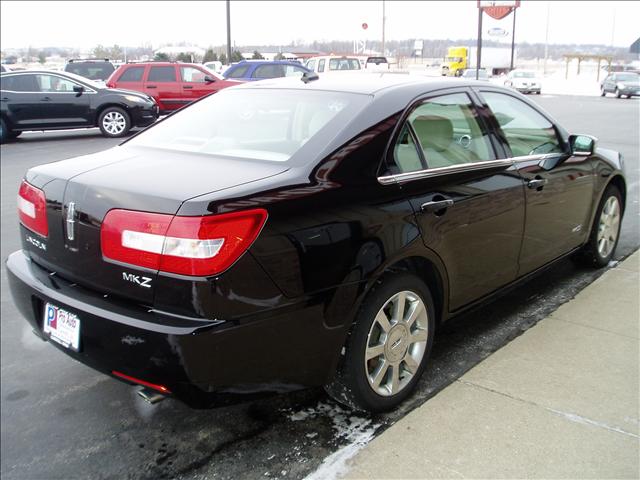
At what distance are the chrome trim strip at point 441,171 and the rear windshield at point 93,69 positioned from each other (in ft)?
71.2

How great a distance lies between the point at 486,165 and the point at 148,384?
85.2 inches

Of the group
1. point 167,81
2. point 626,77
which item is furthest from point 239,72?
point 626,77

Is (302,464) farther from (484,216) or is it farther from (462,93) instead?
(462,93)

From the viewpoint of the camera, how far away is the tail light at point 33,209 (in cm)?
285

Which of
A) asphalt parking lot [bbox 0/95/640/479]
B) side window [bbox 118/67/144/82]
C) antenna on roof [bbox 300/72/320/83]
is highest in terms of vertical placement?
side window [bbox 118/67/144/82]

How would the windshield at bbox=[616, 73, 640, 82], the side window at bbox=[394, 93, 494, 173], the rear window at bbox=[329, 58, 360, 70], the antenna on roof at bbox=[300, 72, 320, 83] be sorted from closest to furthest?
the side window at bbox=[394, 93, 494, 173] → the antenna on roof at bbox=[300, 72, 320, 83] → the rear window at bbox=[329, 58, 360, 70] → the windshield at bbox=[616, 73, 640, 82]

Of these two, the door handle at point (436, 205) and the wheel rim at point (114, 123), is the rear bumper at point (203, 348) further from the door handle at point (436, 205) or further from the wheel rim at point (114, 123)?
the wheel rim at point (114, 123)

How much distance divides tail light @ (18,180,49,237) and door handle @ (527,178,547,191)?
270 centimetres

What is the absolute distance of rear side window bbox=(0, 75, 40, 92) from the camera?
13797mm

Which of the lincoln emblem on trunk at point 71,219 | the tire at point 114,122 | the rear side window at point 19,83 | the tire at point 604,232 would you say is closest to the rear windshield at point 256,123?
the lincoln emblem on trunk at point 71,219

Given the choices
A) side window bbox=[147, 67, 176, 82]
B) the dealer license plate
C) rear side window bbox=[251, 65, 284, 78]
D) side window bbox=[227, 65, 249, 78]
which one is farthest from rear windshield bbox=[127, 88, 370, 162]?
side window bbox=[227, 65, 249, 78]

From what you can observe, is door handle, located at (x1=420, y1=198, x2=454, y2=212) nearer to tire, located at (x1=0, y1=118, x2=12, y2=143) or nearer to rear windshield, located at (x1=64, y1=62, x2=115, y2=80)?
tire, located at (x1=0, y1=118, x2=12, y2=143)

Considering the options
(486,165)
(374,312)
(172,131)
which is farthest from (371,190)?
(172,131)

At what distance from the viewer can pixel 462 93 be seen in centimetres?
357
